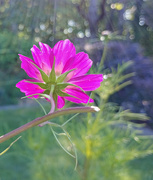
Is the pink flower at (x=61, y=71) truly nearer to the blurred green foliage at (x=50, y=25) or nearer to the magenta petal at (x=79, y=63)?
the magenta petal at (x=79, y=63)

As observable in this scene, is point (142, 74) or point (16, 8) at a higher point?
point (16, 8)

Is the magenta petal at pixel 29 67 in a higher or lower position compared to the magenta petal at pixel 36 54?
lower

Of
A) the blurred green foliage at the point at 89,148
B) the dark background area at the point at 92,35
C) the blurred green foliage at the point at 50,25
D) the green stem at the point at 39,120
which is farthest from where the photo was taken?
the blurred green foliage at the point at 50,25

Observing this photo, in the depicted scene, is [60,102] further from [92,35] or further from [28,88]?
[92,35]

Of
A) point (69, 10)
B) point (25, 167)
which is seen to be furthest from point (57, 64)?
point (69, 10)

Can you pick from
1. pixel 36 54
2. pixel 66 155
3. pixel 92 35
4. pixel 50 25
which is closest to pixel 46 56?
pixel 36 54

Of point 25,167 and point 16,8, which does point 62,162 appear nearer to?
point 25,167

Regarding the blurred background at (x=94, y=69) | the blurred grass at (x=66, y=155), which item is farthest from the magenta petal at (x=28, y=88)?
the blurred grass at (x=66, y=155)
